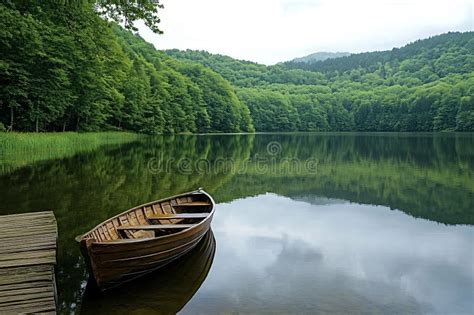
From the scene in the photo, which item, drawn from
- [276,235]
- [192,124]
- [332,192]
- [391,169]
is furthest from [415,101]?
[276,235]

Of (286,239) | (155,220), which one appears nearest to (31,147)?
(155,220)

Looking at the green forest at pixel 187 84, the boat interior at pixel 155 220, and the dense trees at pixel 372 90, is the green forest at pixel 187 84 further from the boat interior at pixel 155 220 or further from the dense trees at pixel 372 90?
the boat interior at pixel 155 220

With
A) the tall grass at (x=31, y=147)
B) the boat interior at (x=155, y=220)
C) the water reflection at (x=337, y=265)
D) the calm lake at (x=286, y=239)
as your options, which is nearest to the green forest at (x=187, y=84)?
the tall grass at (x=31, y=147)

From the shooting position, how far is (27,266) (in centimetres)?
515

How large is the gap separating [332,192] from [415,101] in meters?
93.4

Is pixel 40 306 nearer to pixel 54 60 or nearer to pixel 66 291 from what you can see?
pixel 66 291

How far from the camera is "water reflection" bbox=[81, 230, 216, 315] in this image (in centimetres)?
535

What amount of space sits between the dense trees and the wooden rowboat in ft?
286

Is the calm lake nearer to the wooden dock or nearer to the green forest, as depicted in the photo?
the wooden dock

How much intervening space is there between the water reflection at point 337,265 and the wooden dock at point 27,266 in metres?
1.84

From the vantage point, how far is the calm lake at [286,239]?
5.80 meters

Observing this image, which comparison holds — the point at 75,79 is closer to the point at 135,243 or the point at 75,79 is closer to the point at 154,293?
the point at 135,243

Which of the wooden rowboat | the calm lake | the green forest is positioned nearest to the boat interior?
the wooden rowboat

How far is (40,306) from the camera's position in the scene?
169 inches
